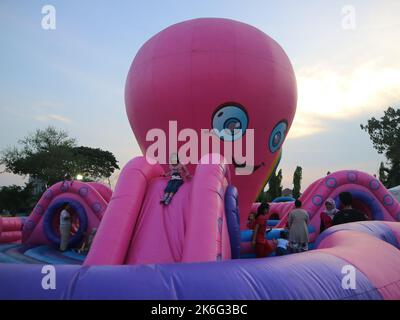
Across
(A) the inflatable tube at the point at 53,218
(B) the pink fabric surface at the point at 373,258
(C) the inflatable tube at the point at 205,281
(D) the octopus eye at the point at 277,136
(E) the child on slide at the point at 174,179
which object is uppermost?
(D) the octopus eye at the point at 277,136

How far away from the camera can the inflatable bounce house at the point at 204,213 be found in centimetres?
199

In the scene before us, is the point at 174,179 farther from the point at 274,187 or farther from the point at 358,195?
the point at 274,187

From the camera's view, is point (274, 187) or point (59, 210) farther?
point (274, 187)

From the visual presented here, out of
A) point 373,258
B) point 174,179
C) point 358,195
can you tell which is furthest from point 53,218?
point 373,258

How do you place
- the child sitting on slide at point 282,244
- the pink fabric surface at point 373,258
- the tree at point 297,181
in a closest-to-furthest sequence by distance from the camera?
1. the pink fabric surface at point 373,258
2. the child sitting on slide at point 282,244
3. the tree at point 297,181

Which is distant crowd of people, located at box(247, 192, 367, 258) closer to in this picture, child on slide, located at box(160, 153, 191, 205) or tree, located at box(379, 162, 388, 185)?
child on slide, located at box(160, 153, 191, 205)

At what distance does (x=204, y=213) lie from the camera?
4.03 m

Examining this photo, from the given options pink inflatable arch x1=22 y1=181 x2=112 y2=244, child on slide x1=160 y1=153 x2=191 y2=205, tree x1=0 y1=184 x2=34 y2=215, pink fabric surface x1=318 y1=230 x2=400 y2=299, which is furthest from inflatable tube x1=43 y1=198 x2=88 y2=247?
tree x1=0 y1=184 x2=34 y2=215

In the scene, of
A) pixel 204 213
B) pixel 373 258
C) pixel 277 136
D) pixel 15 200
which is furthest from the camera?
pixel 15 200

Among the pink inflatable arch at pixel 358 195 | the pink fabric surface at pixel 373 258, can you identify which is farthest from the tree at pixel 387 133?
the pink fabric surface at pixel 373 258

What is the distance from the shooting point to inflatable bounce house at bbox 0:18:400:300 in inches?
78.3

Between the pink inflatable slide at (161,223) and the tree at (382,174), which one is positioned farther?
the tree at (382,174)

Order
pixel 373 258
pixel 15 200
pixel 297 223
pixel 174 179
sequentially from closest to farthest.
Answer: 1. pixel 373 258
2. pixel 174 179
3. pixel 297 223
4. pixel 15 200

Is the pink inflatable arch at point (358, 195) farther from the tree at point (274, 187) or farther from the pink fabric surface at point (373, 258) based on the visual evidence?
the tree at point (274, 187)
